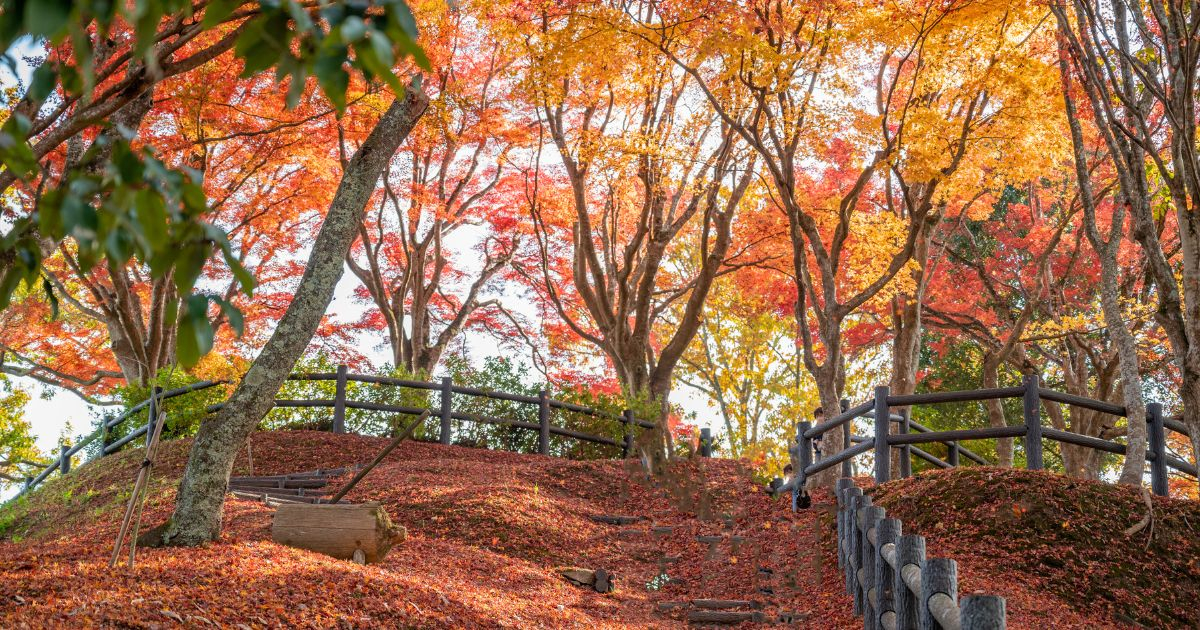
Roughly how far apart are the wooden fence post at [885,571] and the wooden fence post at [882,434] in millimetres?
3997

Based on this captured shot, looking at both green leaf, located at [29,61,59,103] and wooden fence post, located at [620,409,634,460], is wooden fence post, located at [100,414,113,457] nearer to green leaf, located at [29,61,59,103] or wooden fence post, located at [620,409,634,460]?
wooden fence post, located at [620,409,634,460]

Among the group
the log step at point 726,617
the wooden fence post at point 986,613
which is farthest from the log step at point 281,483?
the wooden fence post at point 986,613

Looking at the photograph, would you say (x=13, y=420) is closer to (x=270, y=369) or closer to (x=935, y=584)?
(x=270, y=369)

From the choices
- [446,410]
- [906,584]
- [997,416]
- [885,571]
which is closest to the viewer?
[906,584]

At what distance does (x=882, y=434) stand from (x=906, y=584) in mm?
4951

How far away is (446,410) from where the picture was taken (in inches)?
578

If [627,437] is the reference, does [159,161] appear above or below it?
below

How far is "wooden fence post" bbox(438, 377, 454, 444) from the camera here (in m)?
14.6

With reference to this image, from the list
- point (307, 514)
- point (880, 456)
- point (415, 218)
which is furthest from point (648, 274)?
point (307, 514)

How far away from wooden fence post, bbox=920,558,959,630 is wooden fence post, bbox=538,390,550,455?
1161 cm

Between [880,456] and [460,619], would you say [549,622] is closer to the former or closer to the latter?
[460,619]

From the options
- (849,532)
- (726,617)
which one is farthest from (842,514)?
(726,617)

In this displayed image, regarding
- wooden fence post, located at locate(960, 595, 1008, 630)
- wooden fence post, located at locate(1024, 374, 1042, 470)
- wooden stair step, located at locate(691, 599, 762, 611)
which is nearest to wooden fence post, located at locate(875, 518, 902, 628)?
wooden fence post, located at locate(960, 595, 1008, 630)

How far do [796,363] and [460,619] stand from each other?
1623 centimetres
